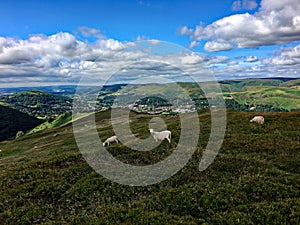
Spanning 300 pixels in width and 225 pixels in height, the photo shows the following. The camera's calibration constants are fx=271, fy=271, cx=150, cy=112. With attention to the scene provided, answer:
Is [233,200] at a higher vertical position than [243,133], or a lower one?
higher

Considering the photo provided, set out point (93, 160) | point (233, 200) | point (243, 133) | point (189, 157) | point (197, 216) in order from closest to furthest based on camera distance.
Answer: point (197, 216), point (233, 200), point (189, 157), point (93, 160), point (243, 133)

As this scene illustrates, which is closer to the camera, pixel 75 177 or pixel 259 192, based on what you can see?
pixel 259 192

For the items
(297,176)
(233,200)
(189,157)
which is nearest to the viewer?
(233,200)

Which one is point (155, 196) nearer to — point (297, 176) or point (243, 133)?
point (297, 176)

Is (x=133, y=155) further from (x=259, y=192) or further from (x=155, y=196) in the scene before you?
(x=259, y=192)

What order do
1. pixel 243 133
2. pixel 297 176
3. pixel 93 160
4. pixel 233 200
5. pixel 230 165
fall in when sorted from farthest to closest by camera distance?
pixel 243 133, pixel 93 160, pixel 230 165, pixel 297 176, pixel 233 200

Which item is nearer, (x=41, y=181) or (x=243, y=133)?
(x=41, y=181)

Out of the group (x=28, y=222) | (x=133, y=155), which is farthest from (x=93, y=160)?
(x=28, y=222)

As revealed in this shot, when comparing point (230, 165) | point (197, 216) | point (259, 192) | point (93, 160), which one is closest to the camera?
point (197, 216)

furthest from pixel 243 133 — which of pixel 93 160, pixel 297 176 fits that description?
pixel 93 160
